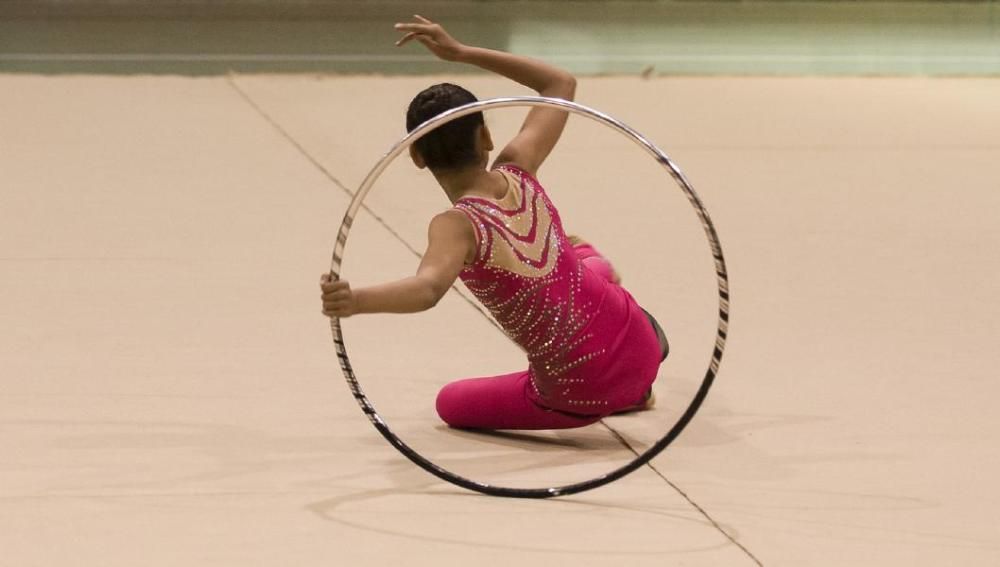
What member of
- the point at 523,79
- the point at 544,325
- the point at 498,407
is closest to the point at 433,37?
the point at 523,79

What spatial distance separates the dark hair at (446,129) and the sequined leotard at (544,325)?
0.10 meters

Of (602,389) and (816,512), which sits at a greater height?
(602,389)

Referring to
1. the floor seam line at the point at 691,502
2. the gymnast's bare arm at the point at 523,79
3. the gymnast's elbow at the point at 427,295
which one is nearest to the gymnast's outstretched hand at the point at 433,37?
the gymnast's bare arm at the point at 523,79

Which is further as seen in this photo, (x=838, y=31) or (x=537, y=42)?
(x=838, y=31)

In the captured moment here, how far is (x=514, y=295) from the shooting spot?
296 cm

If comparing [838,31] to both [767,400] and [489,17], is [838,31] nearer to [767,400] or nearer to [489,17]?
[489,17]

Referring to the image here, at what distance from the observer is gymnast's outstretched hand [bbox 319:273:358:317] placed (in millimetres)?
2529

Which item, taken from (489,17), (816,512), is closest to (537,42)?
(489,17)

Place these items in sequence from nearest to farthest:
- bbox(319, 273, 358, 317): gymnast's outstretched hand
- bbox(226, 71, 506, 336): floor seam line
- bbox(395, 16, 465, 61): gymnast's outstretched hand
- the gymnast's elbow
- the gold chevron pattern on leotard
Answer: bbox(319, 273, 358, 317): gymnast's outstretched hand < the gymnast's elbow < the gold chevron pattern on leotard < bbox(395, 16, 465, 61): gymnast's outstretched hand < bbox(226, 71, 506, 336): floor seam line

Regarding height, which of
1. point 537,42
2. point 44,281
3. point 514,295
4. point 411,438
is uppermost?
point 537,42

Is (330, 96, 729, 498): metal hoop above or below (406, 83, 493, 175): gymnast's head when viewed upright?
below

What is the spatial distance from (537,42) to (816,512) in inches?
275

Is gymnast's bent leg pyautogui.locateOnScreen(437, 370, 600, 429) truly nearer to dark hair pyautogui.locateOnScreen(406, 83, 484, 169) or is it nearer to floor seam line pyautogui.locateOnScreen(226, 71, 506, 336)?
floor seam line pyautogui.locateOnScreen(226, 71, 506, 336)

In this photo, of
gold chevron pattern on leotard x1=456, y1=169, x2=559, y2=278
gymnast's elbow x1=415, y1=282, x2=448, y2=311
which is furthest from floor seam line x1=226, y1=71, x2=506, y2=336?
gymnast's elbow x1=415, y1=282, x2=448, y2=311
